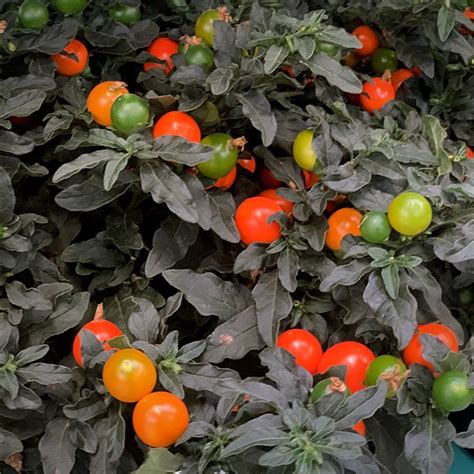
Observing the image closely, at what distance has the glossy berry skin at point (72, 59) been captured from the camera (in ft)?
3.20

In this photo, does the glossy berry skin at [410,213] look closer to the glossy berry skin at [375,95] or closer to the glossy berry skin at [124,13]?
the glossy berry skin at [375,95]

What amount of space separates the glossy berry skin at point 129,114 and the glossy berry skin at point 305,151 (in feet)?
0.62

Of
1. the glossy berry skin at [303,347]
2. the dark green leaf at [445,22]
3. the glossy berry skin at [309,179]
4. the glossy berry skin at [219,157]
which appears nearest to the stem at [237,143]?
the glossy berry skin at [219,157]

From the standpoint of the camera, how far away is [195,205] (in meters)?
0.81

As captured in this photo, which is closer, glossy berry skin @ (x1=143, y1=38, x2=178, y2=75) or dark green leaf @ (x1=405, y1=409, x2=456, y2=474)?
dark green leaf @ (x1=405, y1=409, x2=456, y2=474)

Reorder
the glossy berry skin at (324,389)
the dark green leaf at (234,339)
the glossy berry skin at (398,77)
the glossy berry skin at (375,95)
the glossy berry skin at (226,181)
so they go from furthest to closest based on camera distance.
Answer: the glossy berry skin at (398,77) → the glossy berry skin at (375,95) → the glossy berry skin at (226,181) → the dark green leaf at (234,339) → the glossy berry skin at (324,389)

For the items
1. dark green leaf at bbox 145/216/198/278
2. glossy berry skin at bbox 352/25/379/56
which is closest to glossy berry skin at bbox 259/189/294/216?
dark green leaf at bbox 145/216/198/278

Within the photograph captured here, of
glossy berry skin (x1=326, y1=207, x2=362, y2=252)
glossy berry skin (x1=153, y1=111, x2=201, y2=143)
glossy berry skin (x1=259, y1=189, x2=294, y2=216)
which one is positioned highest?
glossy berry skin (x1=153, y1=111, x2=201, y2=143)

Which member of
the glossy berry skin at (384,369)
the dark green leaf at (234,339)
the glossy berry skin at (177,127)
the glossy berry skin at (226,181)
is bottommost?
the dark green leaf at (234,339)

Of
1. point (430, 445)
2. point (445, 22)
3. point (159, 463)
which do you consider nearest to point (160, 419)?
point (159, 463)

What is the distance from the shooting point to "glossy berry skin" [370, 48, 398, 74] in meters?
1.09

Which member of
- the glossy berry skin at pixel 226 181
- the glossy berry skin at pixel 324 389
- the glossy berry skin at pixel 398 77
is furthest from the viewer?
the glossy berry skin at pixel 398 77

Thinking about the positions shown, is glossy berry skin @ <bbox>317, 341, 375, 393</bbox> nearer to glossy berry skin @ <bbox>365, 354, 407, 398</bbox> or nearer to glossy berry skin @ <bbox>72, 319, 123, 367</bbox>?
glossy berry skin @ <bbox>365, 354, 407, 398</bbox>

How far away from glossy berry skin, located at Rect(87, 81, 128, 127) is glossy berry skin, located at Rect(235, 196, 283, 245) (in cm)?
20
